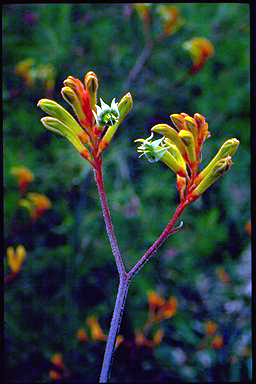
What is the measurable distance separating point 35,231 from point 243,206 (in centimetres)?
100

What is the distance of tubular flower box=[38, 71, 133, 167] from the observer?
2.68ft

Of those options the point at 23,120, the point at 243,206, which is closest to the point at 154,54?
the point at 23,120

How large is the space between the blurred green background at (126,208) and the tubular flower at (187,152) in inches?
38.2

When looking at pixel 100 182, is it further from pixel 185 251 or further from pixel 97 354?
pixel 185 251

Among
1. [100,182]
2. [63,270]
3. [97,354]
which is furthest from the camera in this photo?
[63,270]

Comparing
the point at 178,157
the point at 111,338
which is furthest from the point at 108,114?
the point at 111,338

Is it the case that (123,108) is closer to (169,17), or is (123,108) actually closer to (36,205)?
Result: (36,205)

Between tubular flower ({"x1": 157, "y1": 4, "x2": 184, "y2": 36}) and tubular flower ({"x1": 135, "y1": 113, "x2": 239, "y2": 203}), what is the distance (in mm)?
1410

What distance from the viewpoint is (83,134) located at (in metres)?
0.87

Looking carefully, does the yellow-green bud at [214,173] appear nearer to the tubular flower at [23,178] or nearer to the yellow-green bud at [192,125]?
the yellow-green bud at [192,125]

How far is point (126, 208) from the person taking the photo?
2256 mm

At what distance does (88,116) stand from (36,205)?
3.91ft

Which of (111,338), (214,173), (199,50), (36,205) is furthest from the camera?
(199,50)

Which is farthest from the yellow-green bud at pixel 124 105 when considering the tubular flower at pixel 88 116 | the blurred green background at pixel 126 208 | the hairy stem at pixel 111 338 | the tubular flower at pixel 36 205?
the tubular flower at pixel 36 205
